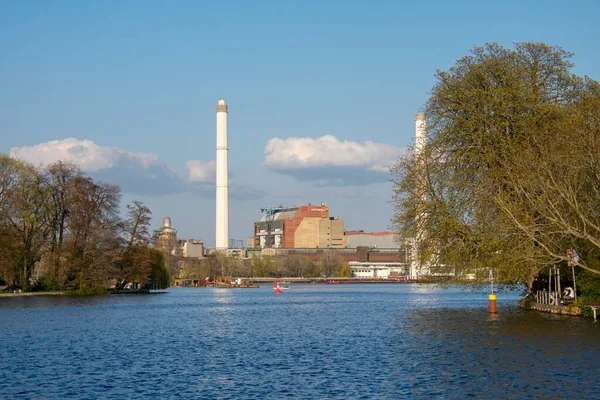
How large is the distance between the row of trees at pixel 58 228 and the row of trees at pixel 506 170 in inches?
1871

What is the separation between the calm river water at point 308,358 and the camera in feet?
87.4

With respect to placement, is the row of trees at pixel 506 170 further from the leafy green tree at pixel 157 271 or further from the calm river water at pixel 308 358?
the leafy green tree at pixel 157 271

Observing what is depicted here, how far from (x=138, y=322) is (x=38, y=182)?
135ft

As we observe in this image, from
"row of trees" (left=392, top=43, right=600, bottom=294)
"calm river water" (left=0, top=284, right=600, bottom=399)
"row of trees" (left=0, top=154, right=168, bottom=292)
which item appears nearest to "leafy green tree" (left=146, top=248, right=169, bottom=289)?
"row of trees" (left=0, top=154, right=168, bottom=292)

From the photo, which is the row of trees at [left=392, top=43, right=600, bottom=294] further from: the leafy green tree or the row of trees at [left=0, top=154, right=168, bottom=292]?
the leafy green tree

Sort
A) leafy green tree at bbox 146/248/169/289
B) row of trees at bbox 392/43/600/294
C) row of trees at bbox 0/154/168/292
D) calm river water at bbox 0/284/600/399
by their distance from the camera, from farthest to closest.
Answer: leafy green tree at bbox 146/248/169/289
row of trees at bbox 0/154/168/292
row of trees at bbox 392/43/600/294
calm river water at bbox 0/284/600/399

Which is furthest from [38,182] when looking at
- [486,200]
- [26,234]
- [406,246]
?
[486,200]

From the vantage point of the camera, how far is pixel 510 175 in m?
48.8

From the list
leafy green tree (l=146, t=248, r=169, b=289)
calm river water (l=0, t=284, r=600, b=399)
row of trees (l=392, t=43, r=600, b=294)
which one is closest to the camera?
calm river water (l=0, t=284, r=600, b=399)

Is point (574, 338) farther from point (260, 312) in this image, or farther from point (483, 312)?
point (260, 312)

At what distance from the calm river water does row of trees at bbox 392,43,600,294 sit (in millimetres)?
4546

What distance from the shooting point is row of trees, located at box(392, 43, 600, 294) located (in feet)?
155

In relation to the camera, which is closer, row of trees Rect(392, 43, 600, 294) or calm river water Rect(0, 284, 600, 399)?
calm river water Rect(0, 284, 600, 399)

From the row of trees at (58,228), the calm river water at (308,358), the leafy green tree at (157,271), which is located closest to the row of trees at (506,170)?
the calm river water at (308,358)
